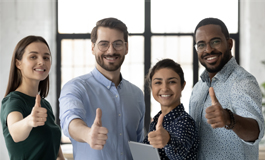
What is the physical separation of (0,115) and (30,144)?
23cm

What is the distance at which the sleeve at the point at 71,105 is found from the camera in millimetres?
1518

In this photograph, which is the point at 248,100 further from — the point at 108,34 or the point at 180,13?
the point at 180,13

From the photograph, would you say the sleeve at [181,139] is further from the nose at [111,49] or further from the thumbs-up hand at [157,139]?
the nose at [111,49]

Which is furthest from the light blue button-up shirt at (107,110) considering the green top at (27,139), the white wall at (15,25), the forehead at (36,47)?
the white wall at (15,25)

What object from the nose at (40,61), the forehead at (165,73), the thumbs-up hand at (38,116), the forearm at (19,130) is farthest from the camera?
the nose at (40,61)

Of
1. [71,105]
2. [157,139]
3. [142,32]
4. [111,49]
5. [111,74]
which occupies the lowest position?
[157,139]

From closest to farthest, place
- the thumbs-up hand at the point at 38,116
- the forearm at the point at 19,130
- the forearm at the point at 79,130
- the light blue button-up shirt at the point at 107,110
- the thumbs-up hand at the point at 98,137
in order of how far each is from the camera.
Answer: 1. the thumbs-up hand at the point at 98,137
2. the forearm at the point at 79,130
3. the thumbs-up hand at the point at 38,116
4. the forearm at the point at 19,130
5. the light blue button-up shirt at the point at 107,110

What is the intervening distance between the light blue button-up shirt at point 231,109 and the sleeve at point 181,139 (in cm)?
11

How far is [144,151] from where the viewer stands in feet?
4.70

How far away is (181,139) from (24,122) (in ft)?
2.46

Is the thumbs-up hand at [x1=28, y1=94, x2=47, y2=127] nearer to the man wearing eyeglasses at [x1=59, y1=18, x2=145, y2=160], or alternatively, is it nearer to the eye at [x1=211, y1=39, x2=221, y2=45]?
Result: the man wearing eyeglasses at [x1=59, y1=18, x2=145, y2=160]

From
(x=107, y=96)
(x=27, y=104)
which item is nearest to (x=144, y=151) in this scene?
(x=107, y=96)

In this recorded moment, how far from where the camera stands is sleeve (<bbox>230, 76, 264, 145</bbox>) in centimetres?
146

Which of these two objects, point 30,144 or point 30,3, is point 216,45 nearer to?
point 30,144
